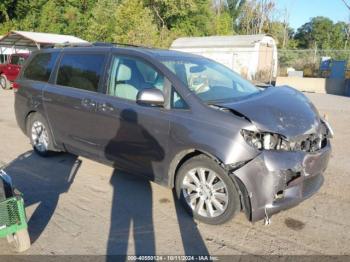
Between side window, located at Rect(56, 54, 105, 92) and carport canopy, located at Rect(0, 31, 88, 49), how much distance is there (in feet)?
63.2

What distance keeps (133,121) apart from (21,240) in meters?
A: 1.79

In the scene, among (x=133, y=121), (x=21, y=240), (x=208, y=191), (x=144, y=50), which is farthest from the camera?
(x=144, y=50)

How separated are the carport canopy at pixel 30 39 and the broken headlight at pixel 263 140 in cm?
2202

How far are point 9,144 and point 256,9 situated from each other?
52.9 meters

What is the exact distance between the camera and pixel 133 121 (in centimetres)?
440

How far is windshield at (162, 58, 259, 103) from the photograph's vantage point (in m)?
4.26

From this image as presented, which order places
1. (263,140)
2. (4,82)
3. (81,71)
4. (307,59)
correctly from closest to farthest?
1. (263,140)
2. (81,71)
3. (4,82)
4. (307,59)

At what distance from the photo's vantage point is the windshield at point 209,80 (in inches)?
168

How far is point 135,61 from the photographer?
4.57m

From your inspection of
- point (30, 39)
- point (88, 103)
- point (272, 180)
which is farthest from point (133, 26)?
point (272, 180)

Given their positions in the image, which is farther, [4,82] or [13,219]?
[4,82]

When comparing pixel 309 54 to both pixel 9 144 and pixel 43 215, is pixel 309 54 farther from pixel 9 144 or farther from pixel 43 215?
pixel 43 215

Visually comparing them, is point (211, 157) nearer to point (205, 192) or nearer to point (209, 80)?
point (205, 192)

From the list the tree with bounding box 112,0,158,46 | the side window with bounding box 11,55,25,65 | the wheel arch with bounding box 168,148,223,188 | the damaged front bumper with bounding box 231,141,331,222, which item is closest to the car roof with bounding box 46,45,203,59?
the wheel arch with bounding box 168,148,223,188
